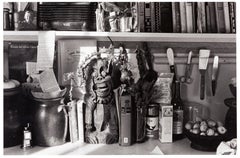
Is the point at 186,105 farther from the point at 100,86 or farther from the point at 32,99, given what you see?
the point at 32,99

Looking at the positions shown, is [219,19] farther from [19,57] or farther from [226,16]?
[19,57]

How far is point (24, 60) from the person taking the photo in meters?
1.62

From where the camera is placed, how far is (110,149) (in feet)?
4.77

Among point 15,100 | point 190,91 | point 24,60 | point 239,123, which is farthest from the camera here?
point 190,91

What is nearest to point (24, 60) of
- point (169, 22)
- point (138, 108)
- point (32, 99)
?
point (32, 99)

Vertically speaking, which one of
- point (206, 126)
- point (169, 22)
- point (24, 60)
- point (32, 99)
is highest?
point (169, 22)

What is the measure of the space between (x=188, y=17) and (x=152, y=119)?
0.51 meters

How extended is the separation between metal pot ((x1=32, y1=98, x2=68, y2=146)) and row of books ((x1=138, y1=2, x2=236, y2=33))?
0.53m

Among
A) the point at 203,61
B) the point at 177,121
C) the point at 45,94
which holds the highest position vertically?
the point at 203,61

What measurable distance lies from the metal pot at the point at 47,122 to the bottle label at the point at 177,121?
0.54 metres

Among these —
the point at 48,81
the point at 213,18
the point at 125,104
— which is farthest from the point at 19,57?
the point at 213,18

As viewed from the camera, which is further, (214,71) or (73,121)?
(214,71)

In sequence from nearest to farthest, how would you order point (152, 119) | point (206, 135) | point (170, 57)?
point (206, 135) → point (152, 119) → point (170, 57)

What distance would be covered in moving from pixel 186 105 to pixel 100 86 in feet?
1.72
